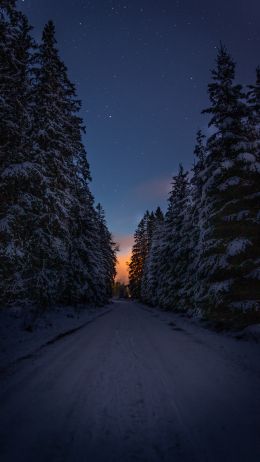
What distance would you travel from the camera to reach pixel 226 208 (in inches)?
573

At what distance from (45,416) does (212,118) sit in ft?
50.4

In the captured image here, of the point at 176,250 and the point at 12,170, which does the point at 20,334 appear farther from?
the point at 176,250

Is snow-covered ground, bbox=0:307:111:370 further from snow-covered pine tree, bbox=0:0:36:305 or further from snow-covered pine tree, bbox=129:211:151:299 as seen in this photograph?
snow-covered pine tree, bbox=129:211:151:299

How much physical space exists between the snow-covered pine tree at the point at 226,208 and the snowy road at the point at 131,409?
501 centimetres

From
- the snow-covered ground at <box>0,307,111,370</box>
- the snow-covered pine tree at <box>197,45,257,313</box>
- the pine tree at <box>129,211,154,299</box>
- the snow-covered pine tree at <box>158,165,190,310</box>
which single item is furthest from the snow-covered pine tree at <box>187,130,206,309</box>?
the pine tree at <box>129,211,154,299</box>

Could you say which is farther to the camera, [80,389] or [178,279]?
[178,279]

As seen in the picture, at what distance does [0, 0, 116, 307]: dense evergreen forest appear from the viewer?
1177cm

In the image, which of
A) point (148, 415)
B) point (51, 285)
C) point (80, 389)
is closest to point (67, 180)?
point (51, 285)

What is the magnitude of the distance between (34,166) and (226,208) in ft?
29.9

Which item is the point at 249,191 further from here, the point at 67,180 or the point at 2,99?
the point at 2,99

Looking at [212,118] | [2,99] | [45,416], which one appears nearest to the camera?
[45,416]

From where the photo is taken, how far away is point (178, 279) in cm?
2795

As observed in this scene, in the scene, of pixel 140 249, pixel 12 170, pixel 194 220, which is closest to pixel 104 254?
pixel 140 249

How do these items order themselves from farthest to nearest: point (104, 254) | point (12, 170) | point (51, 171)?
point (104, 254), point (51, 171), point (12, 170)
